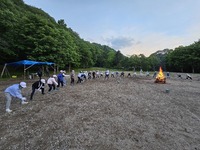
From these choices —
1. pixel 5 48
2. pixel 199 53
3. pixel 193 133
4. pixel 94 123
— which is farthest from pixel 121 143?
pixel 199 53

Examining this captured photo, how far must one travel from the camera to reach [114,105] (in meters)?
8.05

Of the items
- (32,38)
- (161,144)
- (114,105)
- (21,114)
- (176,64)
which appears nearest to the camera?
(161,144)

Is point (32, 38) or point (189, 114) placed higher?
point (32, 38)

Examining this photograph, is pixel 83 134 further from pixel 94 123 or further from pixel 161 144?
pixel 161 144

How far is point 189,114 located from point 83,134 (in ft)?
16.8

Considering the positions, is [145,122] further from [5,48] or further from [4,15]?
[5,48]

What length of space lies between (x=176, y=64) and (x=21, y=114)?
2397 inches

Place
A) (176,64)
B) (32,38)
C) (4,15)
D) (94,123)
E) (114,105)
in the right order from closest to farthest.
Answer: (94,123), (114,105), (4,15), (32,38), (176,64)

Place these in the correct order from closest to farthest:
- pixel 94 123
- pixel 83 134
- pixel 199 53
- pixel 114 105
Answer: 1. pixel 83 134
2. pixel 94 123
3. pixel 114 105
4. pixel 199 53

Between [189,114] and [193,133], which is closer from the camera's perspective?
[193,133]

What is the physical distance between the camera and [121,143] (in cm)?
445

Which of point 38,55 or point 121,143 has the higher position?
point 38,55

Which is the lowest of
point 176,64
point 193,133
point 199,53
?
point 193,133

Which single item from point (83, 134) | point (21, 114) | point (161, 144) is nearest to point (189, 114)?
point (161, 144)
